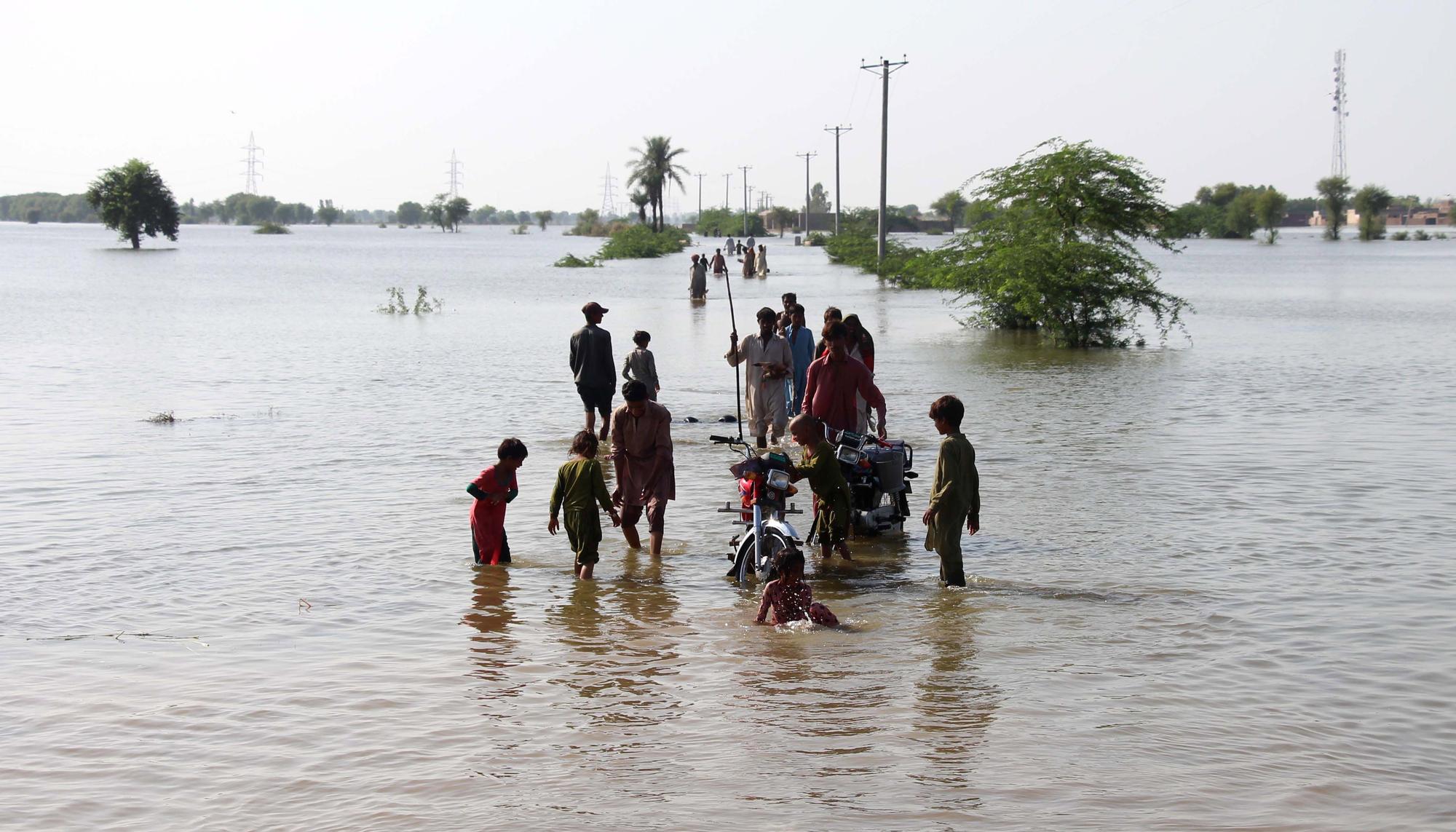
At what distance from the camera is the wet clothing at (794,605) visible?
8.11 metres

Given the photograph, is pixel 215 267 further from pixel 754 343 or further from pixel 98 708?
pixel 98 708

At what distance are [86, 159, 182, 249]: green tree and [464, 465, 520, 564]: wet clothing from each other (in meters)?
98.7

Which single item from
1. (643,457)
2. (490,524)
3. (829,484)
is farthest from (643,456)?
(829,484)

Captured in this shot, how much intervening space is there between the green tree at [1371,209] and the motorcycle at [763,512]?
165 m

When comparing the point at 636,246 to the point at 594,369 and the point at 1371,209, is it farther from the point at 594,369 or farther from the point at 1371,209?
the point at 1371,209

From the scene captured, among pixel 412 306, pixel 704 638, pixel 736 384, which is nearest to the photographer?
pixel 704 638

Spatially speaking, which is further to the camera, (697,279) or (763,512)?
(697,279)

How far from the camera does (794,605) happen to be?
8148 mm

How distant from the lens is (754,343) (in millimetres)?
13234

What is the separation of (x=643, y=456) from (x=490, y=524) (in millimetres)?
1185

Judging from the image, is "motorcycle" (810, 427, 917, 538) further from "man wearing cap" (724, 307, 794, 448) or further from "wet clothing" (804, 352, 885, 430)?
"man wearing cap" (724, 307, 794, 448)

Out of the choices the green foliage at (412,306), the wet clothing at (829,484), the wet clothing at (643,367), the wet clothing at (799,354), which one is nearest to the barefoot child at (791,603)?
the wet clothing at (829,484)

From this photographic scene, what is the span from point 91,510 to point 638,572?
521 centimetres

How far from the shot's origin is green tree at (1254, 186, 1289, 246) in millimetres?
176875
